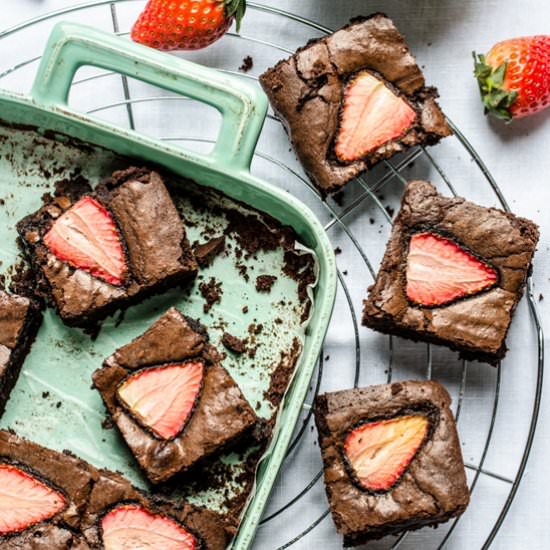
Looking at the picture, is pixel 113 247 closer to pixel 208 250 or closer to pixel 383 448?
pixel 208 250

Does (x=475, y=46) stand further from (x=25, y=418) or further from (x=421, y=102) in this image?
(x=25, y=418)

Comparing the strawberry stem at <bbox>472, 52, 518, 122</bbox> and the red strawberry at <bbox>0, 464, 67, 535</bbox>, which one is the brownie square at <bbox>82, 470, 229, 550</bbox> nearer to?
the red strawberry at <bbox>0, 464, 67, 535</bbox>

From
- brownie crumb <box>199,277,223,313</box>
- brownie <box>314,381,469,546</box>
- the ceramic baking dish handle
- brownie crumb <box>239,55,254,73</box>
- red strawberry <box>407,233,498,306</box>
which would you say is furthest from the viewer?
brownie crumb <box>239,55,254,73</box>

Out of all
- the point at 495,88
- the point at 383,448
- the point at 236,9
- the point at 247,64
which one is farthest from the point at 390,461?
the point at 236,9

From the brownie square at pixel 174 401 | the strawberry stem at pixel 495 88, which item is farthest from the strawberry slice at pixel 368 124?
the brownie square at pixel 174 401

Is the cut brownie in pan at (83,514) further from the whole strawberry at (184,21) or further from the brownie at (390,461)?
the whole strawberry at (184,21)

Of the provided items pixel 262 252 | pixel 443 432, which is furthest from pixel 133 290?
pixel 443 432

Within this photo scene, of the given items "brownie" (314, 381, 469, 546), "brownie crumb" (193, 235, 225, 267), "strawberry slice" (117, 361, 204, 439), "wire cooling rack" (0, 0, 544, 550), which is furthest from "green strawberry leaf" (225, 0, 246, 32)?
"brownie" (314, 381, 469, 546)
